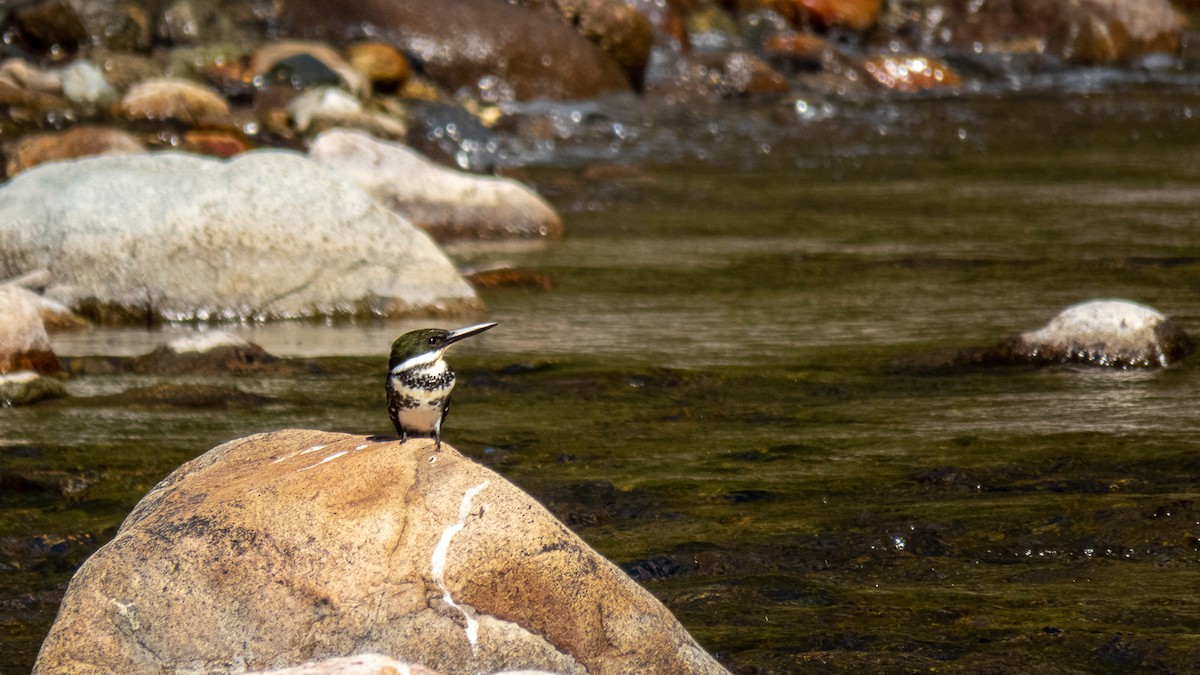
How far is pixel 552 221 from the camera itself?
521 inches

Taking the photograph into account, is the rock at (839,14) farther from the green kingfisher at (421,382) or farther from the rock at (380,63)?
the green kingfisher at (421,382)

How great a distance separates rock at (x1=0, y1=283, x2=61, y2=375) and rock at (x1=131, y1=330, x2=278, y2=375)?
0.43 meters

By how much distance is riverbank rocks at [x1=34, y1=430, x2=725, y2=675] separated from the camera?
389cm

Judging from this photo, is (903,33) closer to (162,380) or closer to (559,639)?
(162,380)

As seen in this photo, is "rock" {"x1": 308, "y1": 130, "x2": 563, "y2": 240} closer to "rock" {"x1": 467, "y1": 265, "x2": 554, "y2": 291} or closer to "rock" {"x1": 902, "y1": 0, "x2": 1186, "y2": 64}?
"rock" {"x1": 467, "y1": 265, "x2": 554, "y2": 291}

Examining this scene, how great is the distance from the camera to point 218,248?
32.1 feet

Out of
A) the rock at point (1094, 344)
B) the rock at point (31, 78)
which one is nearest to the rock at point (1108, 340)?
the rock at point (1094, 344)

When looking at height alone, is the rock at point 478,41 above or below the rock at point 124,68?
above

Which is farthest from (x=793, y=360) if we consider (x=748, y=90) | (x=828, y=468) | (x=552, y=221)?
(x=748, y=90)

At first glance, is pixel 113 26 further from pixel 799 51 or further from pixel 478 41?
pixel 799 51

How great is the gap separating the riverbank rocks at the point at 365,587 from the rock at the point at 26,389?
3745 millimetres

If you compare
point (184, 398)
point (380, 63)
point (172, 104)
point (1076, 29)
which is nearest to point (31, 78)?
point (172, 104)

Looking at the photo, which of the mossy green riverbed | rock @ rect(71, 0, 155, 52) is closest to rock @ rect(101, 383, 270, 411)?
the mossy green riverbed

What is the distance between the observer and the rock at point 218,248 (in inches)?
382
